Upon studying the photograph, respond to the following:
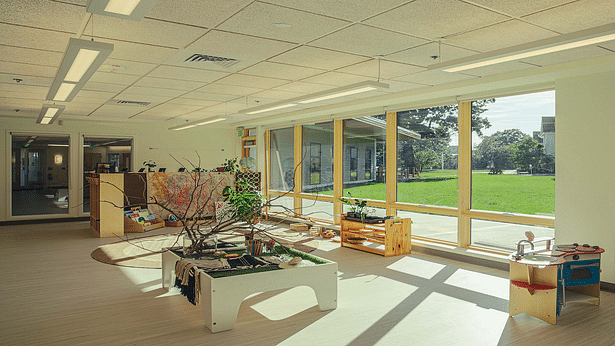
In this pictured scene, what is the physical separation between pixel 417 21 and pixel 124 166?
10.6 metres

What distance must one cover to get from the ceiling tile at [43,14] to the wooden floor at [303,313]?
9.06 ft

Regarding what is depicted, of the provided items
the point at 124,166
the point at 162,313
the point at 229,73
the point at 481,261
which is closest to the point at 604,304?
the point at 481,261

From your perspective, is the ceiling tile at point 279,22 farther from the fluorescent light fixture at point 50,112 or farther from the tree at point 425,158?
the fluorescent light fixture at point 50,112

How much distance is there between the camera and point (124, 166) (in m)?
12.5

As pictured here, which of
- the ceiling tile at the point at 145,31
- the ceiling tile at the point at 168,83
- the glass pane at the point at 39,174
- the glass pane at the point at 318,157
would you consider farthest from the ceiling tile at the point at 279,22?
the glass pane at the point at 39,174

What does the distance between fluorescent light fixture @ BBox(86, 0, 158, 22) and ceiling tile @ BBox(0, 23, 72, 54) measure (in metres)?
1.82

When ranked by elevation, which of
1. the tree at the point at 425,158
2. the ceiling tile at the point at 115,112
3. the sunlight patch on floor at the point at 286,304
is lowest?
the sunlight patch on floor at the point at 286,304

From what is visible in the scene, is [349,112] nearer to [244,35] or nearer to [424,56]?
[424,56]

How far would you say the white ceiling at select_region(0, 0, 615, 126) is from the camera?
3.56 m

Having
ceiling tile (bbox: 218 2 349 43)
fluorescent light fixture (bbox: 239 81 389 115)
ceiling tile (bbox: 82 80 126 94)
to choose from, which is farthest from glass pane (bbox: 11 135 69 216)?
ceiling tile (bbox: 218 2 349 43)

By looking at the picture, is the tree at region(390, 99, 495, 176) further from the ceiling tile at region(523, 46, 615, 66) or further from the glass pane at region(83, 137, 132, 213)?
the glass pane at region(83, 137, 132, 213)

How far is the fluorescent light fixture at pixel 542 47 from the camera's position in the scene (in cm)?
336

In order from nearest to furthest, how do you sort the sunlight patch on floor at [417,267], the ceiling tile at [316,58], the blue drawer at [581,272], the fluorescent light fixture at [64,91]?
the blue drawer at [581,272], the ceiling tile at [316,58], the fluorescent light fixture at [64,91], the sunlight patch on floor at [417,267]

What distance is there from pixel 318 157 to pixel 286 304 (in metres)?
6.28
